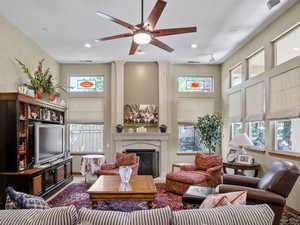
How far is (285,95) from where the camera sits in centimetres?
421

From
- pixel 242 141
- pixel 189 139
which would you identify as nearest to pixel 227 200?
pixel 242 141

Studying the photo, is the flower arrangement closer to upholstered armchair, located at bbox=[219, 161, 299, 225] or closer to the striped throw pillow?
upholstered armchair, located at bbox=[219, 161, 299, 225]

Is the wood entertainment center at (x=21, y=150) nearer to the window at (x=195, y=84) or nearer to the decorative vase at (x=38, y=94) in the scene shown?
the decorative vase at (x=38, y=94)

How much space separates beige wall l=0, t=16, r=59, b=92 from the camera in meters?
4.44

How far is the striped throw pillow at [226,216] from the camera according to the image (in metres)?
1.47

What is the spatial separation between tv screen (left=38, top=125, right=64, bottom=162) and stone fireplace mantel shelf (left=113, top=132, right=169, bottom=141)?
1.60m

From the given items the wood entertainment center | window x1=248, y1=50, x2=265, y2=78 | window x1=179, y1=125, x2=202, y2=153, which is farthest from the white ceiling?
window x1=179, y1=125, x2=202, y2=153

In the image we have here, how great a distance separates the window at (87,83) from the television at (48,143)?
188cm

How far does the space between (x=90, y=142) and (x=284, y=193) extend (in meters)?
5.59

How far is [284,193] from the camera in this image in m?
2.94

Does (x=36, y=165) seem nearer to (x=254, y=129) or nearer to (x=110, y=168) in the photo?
(x=110, y=168)

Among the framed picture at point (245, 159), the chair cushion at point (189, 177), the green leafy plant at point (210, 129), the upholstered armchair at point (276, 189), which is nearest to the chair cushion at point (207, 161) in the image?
the chair cushion at point (189, 177)

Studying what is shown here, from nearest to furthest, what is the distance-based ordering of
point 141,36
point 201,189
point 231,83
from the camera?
point 141,36, point 201,189, point 231,83

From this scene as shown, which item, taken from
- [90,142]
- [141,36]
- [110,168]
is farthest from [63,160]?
[141,36]
